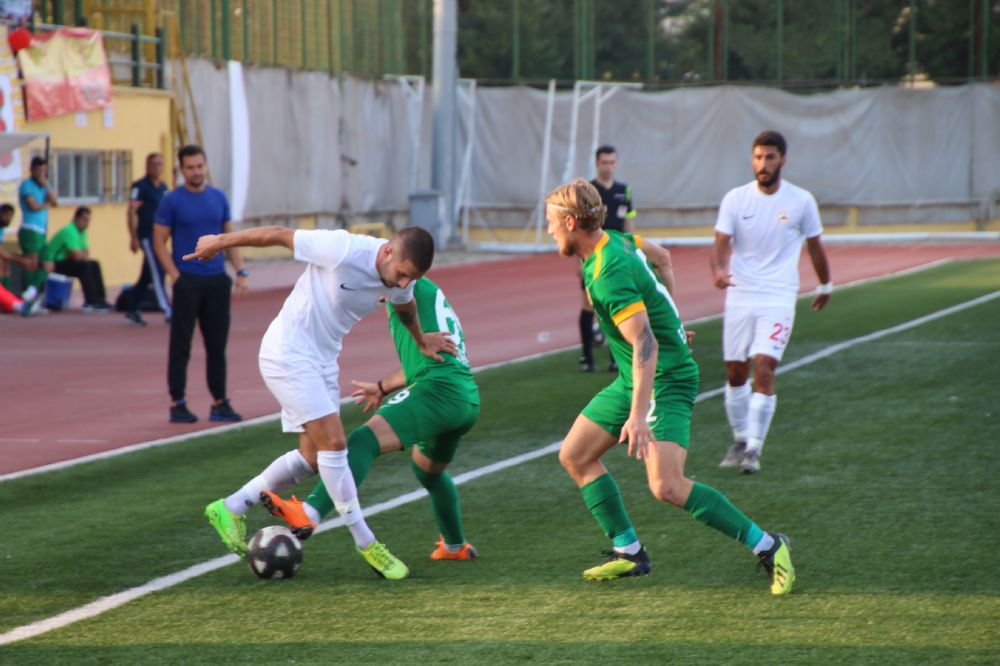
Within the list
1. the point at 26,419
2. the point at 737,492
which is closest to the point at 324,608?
the point at 737,492

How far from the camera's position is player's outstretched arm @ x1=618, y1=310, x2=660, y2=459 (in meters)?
6.51

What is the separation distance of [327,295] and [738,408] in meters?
4.20

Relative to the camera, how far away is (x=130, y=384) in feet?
50.1

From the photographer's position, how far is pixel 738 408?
10531mm

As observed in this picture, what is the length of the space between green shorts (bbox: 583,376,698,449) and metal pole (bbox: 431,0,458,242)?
98.1 ft

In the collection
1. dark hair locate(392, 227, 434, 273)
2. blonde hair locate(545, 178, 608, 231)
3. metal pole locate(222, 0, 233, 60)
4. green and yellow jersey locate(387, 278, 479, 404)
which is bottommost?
green and yellow jersey locate(387, 278, 479, 404)

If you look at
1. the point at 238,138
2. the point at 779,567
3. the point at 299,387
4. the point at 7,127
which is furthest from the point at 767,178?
the point at 238,138

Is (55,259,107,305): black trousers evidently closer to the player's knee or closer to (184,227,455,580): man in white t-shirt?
(184,227,455,580): man in white t-shirt

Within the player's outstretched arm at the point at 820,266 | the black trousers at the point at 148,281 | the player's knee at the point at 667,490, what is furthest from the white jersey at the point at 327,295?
the black trousers at the point at 148,281

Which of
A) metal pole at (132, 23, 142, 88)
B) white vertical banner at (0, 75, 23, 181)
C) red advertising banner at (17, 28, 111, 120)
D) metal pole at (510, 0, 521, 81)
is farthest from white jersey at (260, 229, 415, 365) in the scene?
metal pole at (510, 0, 521, 81)

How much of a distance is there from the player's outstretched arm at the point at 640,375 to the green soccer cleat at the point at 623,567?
846 millimetres

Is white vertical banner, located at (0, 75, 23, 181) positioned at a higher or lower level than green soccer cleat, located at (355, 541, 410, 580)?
higher

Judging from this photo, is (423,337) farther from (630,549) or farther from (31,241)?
(31,241)

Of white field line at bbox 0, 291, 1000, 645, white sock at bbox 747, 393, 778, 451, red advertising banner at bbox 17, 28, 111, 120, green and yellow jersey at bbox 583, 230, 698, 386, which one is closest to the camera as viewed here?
white field line at bbox 0, 291, 1000, 645
